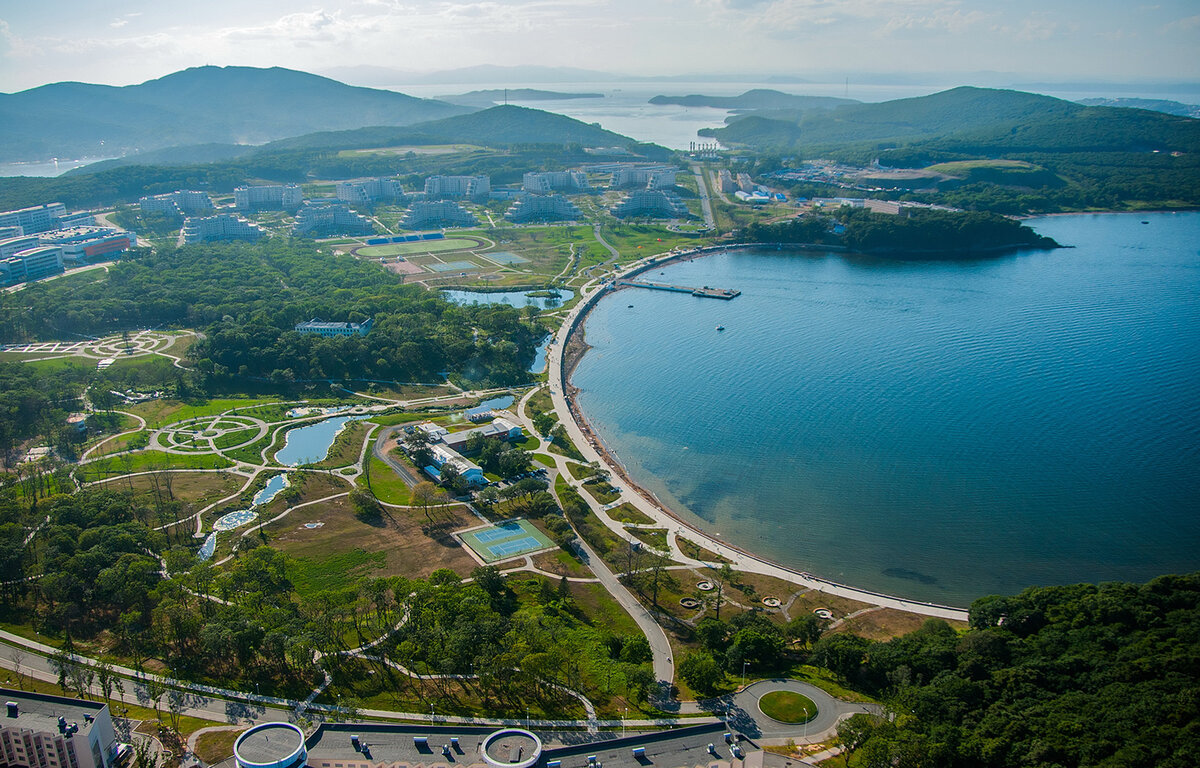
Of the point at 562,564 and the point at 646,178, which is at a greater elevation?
the point at 646,178

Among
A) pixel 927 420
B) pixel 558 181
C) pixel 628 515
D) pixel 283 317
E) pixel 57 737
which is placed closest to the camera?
pixel 57 737

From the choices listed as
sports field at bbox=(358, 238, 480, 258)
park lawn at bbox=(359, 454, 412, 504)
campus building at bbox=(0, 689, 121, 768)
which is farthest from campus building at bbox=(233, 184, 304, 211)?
campus building at bbox=(0, 689, 121, 768)

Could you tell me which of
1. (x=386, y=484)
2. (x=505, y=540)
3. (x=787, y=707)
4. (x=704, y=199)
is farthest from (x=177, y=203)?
(x=787, y=707)

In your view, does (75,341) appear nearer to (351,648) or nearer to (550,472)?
(550,472)

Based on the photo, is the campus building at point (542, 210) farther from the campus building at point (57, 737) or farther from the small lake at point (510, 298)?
the campus building at point (57, 737)

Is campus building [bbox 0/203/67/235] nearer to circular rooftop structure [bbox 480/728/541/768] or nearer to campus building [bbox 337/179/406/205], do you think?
campus building [bbox 337/179/406/205]

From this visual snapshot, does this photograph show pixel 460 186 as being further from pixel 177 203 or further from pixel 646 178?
pixel 177 203

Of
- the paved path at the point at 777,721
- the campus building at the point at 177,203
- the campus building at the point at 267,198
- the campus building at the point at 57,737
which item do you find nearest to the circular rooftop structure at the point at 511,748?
the paved path at the point at 777,721
